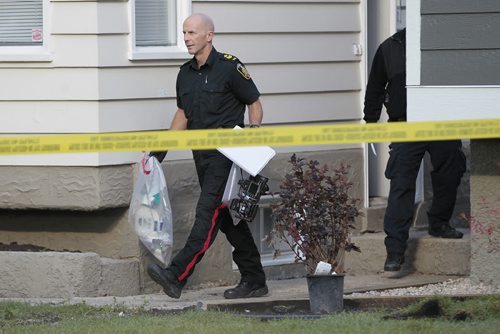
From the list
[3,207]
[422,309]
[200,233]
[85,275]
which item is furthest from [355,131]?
[3,207]

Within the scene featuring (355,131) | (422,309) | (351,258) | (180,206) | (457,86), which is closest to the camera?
(355,131)

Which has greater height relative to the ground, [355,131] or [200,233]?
[355,131]

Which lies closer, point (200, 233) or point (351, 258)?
point (200, 233)

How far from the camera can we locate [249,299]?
9.38m

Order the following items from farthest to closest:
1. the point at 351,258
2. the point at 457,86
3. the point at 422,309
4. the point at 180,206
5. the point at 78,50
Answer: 1. the point at 351,258
2. the point at 180,206
3. the point at 78,50
4. the point at 457,86
5. the point at 422,309

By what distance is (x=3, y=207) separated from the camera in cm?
1012

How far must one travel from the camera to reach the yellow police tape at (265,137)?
773 cm

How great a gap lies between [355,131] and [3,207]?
3475 millimetres

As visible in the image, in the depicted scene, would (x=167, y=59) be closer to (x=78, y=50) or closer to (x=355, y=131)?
(x=78, y=50)

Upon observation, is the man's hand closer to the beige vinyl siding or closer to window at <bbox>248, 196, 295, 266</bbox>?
the beige vinyl siding

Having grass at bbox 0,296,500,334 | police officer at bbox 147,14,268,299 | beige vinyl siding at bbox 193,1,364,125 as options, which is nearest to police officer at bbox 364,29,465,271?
beige vinyl siding at bbox 193,1,364,125

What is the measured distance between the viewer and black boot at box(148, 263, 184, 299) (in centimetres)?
931

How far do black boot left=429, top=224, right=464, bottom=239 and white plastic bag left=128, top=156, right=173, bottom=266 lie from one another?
2424mm

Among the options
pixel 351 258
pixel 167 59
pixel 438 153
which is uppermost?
pixel 167 59
